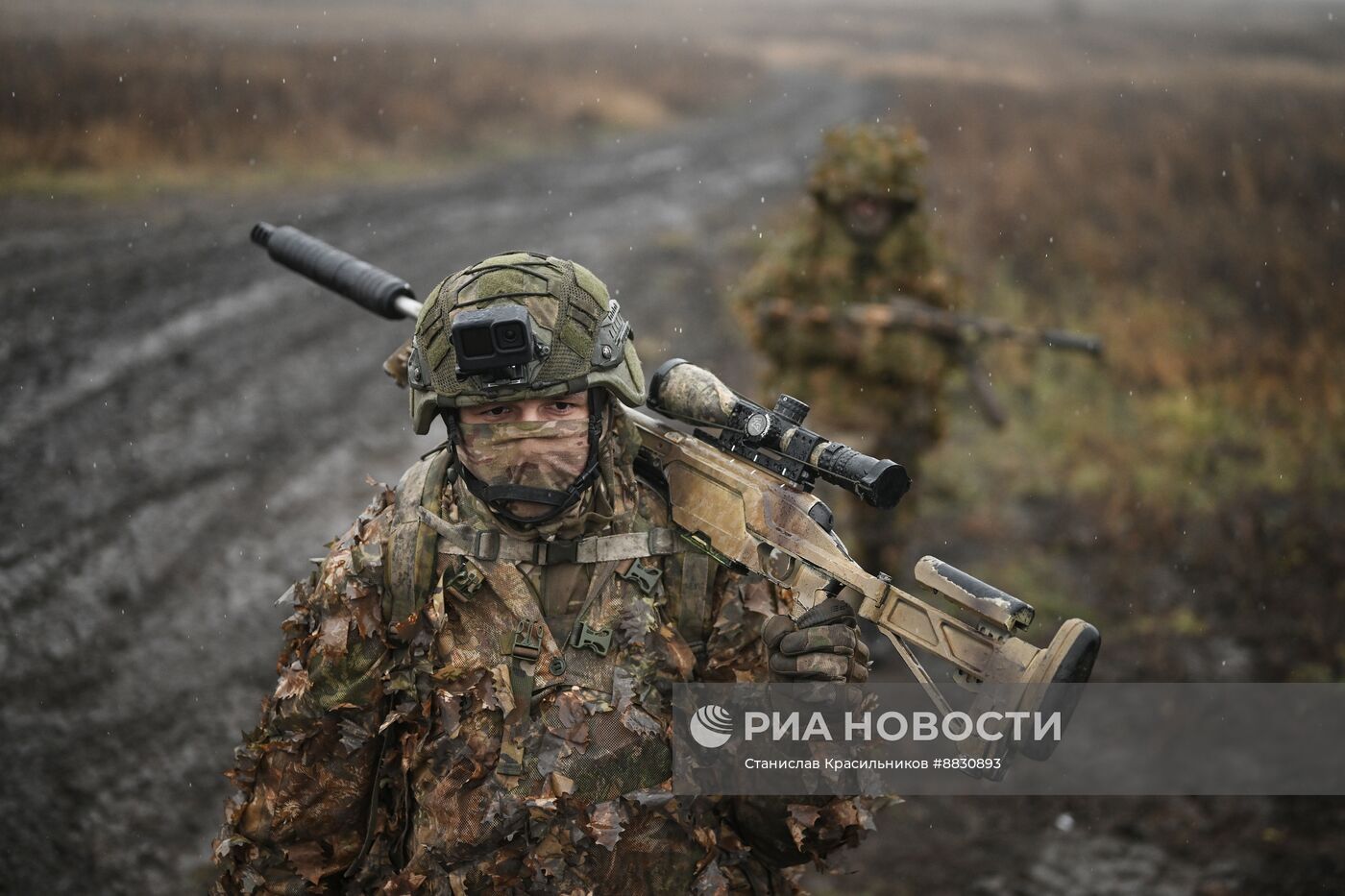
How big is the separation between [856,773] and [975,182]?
15.7 m

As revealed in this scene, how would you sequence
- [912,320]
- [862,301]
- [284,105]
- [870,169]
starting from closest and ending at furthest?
[912,320], [870,169], [862,301], [284,105]

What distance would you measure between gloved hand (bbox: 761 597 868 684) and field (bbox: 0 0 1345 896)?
1.79m

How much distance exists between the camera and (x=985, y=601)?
2.50 metres

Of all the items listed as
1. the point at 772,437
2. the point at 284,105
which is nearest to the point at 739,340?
the point at 284,105

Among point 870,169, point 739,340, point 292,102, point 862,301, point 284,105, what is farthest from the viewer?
point 292,102

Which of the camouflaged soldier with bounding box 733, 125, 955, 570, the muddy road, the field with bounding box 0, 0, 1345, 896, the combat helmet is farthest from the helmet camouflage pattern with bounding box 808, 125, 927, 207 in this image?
the combat helmet

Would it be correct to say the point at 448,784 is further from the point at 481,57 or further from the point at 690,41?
the point at 690,41

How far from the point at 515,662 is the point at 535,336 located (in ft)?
2.94

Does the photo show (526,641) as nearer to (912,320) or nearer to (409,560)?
(409,560)

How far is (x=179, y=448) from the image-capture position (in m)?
9.13

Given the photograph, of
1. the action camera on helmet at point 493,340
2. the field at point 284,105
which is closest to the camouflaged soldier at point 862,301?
the action camera on helmet at point 493,340

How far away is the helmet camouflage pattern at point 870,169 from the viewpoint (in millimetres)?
7941

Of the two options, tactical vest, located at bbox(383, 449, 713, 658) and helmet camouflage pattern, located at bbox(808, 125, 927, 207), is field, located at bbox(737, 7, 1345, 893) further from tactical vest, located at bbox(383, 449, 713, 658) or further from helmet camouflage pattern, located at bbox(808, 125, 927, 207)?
tactical vest, located at bbox(383, 449, 713, 658)

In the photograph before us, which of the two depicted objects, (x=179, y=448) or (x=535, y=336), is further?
(x=179, y=448)
